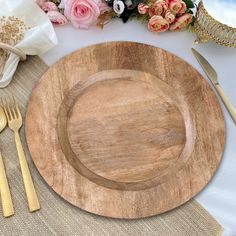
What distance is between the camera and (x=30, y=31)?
86 cm

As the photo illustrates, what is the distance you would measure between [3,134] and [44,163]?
0.11 metres

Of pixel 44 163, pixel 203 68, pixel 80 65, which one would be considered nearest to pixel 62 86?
pixel 80 65

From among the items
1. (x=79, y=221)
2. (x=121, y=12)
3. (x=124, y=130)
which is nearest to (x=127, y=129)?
(x=124, y=130)

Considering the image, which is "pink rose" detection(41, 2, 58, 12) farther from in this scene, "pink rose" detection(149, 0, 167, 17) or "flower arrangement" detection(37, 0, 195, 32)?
"pink rose" detection(149, 0, 167, 17)

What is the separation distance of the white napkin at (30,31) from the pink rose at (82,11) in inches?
2.4

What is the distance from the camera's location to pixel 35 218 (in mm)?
688

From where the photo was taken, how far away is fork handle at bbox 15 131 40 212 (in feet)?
2.27

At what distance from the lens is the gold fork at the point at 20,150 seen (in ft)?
2.28

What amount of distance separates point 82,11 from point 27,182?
41 cm

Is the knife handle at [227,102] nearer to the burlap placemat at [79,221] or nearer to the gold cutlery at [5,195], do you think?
the burlap placemat at [79,221]

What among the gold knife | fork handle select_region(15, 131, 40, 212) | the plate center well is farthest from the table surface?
fork handle select_region(15, 131, 40, 212)

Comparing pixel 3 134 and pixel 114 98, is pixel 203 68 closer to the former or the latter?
pixel 114 98

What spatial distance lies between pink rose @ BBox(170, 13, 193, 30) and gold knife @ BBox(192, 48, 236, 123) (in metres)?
0.07

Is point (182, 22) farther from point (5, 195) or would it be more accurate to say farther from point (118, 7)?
point (5, 195)
